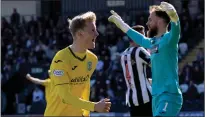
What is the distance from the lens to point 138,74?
920 cm

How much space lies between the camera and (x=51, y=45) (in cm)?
2489

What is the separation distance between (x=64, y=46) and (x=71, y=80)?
60.0 feet

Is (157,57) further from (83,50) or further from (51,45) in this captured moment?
(51,45)

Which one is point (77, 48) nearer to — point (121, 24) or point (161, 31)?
point (121, 24)

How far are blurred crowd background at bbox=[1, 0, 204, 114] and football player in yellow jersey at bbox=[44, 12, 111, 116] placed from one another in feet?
38.5

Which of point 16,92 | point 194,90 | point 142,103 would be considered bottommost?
point 16,92

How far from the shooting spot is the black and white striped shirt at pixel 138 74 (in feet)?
30.0

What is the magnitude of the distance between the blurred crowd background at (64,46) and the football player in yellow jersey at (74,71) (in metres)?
11.7

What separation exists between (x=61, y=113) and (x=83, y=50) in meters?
0.69

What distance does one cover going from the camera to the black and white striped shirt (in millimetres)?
9133

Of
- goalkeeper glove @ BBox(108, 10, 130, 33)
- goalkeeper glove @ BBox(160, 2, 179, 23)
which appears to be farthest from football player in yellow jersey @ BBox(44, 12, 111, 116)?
goalkeeper glove @ BBox(160, 2, 179, 23)

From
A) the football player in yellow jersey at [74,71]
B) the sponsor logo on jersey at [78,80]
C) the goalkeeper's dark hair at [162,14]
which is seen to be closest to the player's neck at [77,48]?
the football player in yellow jersey at [74,71]

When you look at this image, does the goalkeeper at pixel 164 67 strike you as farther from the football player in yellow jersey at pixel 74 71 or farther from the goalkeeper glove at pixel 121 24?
the football player in yellow jersey at pixel 74 71

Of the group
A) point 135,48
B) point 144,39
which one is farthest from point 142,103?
point 144,39
